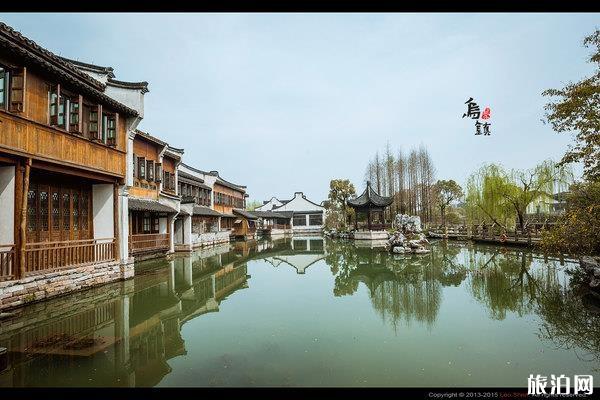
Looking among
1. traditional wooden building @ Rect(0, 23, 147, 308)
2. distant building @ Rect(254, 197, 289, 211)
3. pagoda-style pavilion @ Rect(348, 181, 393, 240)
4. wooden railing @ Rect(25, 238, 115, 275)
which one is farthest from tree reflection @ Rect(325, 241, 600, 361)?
distant building @ Rect(254, 197, 289, 211)

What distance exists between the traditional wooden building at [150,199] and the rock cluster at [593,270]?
15.4m

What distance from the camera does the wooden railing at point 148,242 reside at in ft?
48.0

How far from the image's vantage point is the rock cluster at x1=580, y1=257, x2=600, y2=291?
8.09 metres

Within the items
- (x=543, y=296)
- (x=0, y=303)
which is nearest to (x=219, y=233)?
(x=0, y=303)

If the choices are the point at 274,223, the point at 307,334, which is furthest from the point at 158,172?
the point at 274,223

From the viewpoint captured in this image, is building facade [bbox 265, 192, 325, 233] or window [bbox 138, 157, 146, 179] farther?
building facade [bbox 265, 192, 325, 233]

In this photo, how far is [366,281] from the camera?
11.2m

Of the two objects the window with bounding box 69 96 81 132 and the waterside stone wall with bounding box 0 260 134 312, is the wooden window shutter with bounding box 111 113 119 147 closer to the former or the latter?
the window with bounding box 69 96 81 132

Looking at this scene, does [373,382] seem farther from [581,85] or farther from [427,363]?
[581,85]

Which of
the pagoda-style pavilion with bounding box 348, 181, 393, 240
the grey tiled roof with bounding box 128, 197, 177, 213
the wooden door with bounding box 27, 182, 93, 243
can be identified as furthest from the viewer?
the pagoda-style pavilion with bounding box 348, 181, 393, 240

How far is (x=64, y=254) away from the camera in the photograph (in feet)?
30.1

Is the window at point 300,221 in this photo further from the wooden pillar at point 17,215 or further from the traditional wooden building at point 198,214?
the wooden pillar at point 17,215

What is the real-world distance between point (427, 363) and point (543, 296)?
6.00 metres

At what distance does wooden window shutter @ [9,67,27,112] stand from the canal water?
4.46 meters
